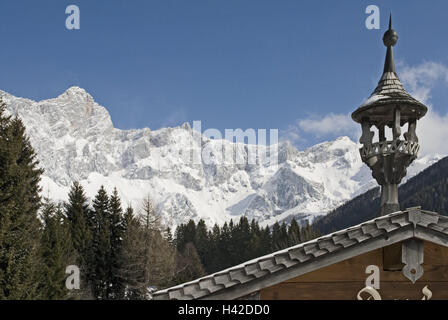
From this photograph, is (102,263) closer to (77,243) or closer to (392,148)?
(77,243)

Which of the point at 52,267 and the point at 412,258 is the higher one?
the point at 52,267

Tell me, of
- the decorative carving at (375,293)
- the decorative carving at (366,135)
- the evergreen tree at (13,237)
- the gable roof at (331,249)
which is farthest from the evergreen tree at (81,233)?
the decorative carving at (375,293)

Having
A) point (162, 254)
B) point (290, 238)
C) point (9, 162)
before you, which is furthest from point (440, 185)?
point (9, 162)

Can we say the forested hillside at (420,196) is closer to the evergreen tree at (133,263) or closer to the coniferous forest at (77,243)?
the coniferous forest at (77,243)

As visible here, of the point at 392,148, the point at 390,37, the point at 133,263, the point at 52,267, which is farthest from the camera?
the point at 133,263

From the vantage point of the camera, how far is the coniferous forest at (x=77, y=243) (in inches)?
773

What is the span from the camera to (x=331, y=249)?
7340 millimetres

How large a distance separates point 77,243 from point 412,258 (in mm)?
39873

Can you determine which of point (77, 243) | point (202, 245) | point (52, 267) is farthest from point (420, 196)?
point (52, 267)

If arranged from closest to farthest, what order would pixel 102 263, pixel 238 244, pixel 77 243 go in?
pixel 77 243
pixel 102 263
pixel 238 244

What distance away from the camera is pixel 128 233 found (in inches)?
1795

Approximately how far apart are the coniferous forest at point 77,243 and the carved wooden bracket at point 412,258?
52.5 feet

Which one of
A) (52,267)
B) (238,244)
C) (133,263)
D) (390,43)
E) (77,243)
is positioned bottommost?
(52,267)
